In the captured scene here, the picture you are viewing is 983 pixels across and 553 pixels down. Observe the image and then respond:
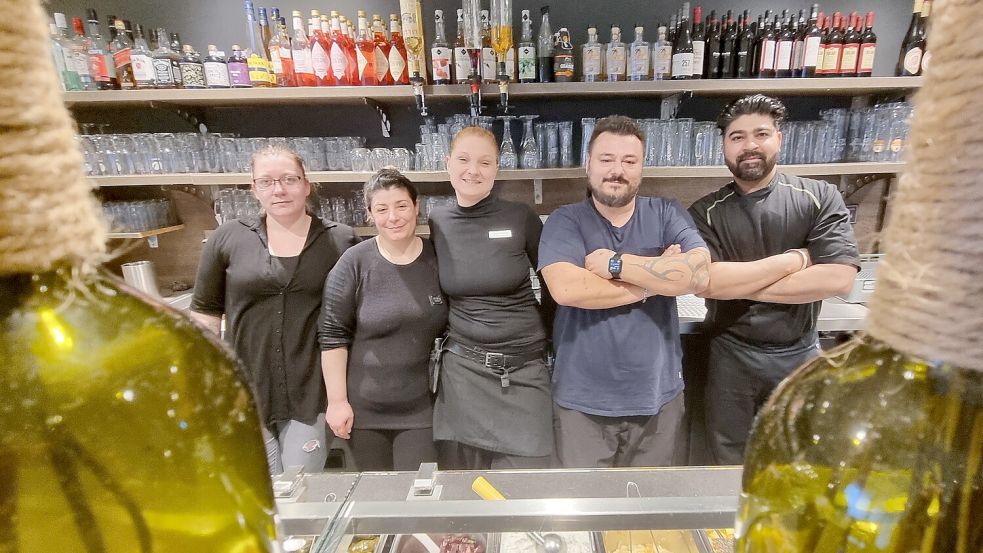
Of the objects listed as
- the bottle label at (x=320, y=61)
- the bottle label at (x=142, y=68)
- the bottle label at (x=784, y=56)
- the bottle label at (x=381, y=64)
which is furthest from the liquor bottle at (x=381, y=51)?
the bottle label at (x=784, y=56)

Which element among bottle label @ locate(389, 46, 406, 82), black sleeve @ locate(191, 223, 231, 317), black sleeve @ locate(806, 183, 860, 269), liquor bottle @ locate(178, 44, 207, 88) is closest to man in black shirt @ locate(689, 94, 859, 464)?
black sleeve @ locate(806, 183, 860, 269)

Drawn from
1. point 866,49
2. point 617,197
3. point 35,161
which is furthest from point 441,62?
point 35,161

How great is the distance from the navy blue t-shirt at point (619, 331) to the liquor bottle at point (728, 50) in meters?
1.14

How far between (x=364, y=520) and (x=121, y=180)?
2634 mm

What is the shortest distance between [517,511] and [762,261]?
1.47m

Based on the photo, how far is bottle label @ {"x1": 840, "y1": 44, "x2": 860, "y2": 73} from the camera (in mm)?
2324

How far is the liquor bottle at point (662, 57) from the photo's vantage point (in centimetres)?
231

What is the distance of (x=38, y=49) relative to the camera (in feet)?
Result: 0.61

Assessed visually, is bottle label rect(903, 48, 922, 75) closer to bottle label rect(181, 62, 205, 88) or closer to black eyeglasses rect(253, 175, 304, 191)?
black eyeglasses rect(253, 175, 304, 191)

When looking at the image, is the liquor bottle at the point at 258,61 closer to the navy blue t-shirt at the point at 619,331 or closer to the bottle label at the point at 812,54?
the navy blue t-shirt at the point at 619,331

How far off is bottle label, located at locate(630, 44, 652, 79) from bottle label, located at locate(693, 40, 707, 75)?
215mm

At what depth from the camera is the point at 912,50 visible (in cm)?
254

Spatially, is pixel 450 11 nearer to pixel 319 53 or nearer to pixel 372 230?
pixel 319 53

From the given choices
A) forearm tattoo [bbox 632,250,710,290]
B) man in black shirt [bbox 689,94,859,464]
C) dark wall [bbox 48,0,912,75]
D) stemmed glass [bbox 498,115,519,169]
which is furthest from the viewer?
dark wall [bbox 48,0,912,75]
